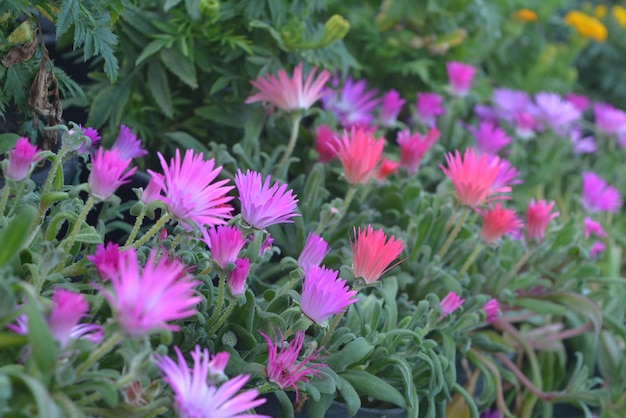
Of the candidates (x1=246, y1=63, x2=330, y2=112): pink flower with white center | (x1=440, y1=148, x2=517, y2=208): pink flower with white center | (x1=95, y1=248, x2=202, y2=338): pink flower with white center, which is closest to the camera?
(x1=95, y1=248, x2=202, y2=338): pink flower with white center

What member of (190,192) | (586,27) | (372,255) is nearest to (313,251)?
(372,255)

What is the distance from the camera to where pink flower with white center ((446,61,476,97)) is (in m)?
1.44

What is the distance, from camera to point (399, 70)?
1.54 m

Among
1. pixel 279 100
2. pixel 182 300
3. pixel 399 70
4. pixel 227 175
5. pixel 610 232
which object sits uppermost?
pixel 399 70

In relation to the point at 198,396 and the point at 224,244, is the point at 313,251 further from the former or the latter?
the point at 198,396

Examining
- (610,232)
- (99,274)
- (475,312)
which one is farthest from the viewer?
(610,232)

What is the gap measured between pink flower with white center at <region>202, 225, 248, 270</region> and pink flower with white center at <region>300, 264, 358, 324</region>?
0.08 metres

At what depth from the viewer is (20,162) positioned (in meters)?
0.63

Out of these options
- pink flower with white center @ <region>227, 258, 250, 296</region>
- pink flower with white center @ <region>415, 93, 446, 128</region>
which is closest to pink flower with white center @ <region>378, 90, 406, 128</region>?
pink flower with white center @ <region>415, 93, 446, 128</region>

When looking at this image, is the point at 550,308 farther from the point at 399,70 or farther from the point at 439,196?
the point at 399,70

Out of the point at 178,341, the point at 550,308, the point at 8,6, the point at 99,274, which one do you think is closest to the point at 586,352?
the point at 550,308

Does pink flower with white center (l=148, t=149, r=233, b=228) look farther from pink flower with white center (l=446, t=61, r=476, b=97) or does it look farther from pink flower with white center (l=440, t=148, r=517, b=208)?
pink flower with white center (l=446, t=61, r=476, b=97)

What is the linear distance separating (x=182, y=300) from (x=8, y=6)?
393mm

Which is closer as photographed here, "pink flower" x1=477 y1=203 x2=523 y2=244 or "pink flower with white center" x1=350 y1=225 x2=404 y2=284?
"pink flower with white center" x1=350 y1=225 x2=404 y2=284
